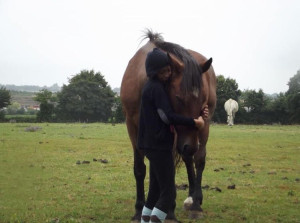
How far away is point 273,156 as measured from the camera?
1397 cm

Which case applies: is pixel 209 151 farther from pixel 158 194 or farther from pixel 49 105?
A: pixel 49 105

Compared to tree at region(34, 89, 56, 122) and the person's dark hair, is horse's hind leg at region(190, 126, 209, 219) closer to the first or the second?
the person's dark hair

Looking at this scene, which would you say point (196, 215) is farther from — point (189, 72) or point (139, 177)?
point (189, 72)

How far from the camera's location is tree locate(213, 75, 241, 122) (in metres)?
44.8

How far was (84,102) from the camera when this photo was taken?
167 ft

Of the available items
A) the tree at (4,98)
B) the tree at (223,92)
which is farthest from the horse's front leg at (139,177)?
the tree at (4,98)

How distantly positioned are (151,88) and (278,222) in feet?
9.73

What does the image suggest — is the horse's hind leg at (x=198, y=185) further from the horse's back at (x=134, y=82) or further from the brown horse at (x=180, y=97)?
the horse's back at (x=134, y=82)

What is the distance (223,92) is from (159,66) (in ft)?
143

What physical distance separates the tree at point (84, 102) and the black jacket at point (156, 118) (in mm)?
45048

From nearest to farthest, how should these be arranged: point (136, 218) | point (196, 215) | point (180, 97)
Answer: point (180, 97) → point (136, 218) → point (196, 215)

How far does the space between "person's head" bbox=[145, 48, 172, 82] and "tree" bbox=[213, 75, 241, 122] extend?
4089 centimetres

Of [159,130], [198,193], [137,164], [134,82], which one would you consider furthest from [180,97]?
[198,193]

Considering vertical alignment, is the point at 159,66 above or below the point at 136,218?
above
